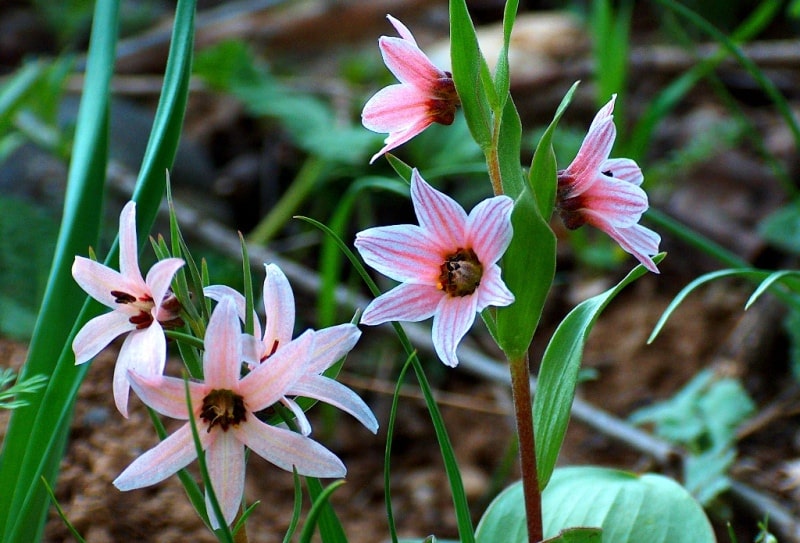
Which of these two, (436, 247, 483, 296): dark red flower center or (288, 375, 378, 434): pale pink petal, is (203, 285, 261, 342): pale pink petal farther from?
(436, 247, 483, 296): dark red flower center

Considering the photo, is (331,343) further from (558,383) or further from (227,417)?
(558,383)

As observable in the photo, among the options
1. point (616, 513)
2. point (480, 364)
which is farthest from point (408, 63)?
point (480, 364)

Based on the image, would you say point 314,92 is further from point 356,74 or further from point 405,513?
point 405,513

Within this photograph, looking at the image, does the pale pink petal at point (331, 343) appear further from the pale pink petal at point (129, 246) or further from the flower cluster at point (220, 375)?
the pale pink petal at point (129, 246)

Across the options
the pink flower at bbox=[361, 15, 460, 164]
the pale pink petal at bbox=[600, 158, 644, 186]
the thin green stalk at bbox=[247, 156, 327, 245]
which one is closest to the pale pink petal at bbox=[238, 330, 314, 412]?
the pink flower at bbox=[361, 15, 460, 164]

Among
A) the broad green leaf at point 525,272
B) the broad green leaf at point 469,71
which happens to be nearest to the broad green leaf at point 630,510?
the broad green leaf at point 525,272

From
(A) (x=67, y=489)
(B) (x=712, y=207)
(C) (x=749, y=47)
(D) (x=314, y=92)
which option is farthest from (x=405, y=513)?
(C) (x=749, y=47)
